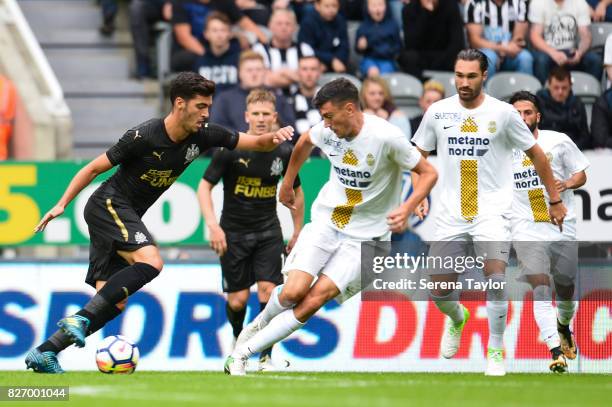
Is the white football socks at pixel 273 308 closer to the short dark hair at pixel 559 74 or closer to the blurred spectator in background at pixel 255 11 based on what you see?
the short dark hair at pixel 559 74

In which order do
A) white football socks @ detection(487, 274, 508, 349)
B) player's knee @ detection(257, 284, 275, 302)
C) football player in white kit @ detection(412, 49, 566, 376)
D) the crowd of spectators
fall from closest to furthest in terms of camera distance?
1. football player in white kit @ detection(412, 49, 566, 376)
2. white football socks @ detection(487, 274, 508, 349)
3. player's knee @ detection(257, 284, 275, 302)
4. the crowd of spectators

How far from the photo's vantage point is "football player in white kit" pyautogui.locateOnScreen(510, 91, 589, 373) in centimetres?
1168

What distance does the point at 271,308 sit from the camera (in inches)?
403

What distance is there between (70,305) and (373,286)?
292cm

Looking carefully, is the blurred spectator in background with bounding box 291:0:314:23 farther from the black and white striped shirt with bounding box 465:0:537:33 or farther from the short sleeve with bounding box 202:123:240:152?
the short sleeve with bounding box 202:123:240:152

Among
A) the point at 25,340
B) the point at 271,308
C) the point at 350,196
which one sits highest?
the point at 350,196

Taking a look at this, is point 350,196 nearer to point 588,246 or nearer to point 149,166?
point 149,166

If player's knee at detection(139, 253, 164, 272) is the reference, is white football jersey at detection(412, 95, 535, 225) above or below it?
above

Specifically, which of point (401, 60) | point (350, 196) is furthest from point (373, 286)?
point (401, 60)

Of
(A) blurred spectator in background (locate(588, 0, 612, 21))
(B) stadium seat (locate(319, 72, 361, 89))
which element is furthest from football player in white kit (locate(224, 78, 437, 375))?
(A) blurred spectator in background (locate(588, 0, 612, 21))

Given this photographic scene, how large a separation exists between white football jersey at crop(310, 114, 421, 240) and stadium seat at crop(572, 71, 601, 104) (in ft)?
20.3

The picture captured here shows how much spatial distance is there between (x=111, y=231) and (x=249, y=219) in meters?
2.06

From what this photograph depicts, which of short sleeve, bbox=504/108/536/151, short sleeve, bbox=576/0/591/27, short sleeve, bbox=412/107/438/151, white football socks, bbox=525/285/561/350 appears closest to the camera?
short sleeve, bbox=504/108/536/151

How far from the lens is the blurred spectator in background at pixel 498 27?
16.1 metres
